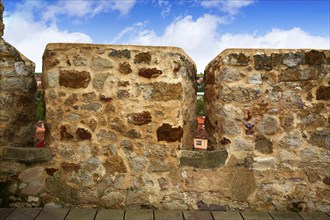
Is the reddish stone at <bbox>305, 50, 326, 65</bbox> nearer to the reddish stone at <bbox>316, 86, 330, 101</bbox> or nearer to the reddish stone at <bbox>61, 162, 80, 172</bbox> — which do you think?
the reddish stone at <bbox>316, 86, 330, 101</bbox>

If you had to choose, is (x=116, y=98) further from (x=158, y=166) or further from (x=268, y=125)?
(x=268, y=125)

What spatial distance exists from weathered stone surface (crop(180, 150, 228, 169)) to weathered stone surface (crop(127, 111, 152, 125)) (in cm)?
46

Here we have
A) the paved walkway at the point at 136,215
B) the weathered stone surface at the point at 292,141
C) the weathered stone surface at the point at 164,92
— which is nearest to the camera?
the paved walkway at the point at 136,215

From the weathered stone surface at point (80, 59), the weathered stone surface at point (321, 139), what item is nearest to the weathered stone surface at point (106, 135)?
the weathered stone surface at point (80, 59)

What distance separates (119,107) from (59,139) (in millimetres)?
633

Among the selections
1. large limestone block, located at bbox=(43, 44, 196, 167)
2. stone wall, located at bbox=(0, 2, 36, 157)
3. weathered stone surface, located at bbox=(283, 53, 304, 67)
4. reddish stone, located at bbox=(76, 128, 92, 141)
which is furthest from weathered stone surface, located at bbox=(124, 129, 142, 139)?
weathered stone surface, located at bbox=(283, 53, 304, 67)

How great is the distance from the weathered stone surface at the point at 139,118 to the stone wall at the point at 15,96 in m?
1.02

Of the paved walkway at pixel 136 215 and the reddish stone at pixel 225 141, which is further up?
the reddish stone at pixel 225 141

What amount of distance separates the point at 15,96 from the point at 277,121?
246cm

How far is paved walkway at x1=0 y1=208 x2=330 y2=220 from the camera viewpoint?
2.79 m

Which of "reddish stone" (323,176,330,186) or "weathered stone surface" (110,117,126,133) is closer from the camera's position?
"weathered stone surface" (110,117,126,133)

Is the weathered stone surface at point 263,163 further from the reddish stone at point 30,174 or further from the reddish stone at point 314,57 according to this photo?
the reddish stone at point 30,174

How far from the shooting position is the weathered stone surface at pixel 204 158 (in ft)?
9.71

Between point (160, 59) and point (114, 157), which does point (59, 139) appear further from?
point (160, 59)
